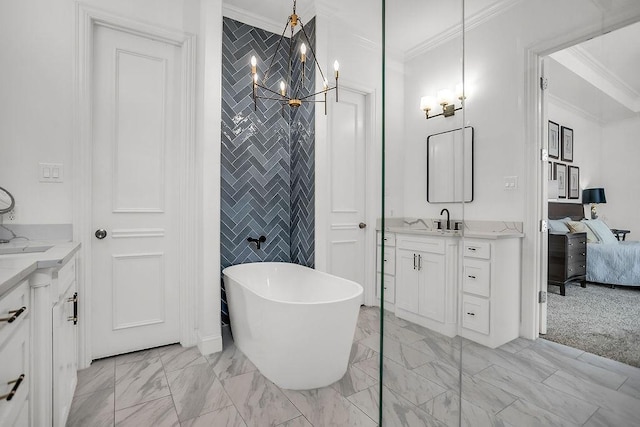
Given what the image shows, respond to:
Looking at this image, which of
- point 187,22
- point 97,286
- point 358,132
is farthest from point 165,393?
point 187,22

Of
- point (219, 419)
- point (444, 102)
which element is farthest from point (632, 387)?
point (219, 419)

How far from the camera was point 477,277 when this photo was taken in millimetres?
526

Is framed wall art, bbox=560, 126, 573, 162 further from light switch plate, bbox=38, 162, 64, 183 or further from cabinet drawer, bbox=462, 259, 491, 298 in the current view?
light switch plate, bbox=38, 162, 64, 183

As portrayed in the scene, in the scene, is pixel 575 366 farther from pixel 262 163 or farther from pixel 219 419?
pixel 262 163

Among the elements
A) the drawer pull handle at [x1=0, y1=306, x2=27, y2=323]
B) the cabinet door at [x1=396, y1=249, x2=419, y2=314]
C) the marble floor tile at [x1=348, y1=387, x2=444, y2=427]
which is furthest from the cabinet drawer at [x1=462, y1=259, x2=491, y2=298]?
the drawer pull handle at [x1=0, y1=306, x2=27, y2=323]

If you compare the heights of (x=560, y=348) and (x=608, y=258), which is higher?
(x=608, y=258)

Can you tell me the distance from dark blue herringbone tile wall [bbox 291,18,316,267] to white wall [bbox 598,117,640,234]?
2264 millimetres

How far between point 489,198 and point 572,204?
0.10m

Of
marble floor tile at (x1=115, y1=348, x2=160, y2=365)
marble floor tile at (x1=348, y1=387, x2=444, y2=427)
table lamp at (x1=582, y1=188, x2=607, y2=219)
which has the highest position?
table lamp at (x1=582, y1=188, x2=607, y2=219)

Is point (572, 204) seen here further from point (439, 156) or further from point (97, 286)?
point (97, 286)

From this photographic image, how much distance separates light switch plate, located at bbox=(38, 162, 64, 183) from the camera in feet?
6.32

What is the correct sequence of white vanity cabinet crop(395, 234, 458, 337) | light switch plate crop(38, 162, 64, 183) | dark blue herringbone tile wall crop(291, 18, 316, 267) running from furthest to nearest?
dark blue herringbone tile wall crop(291, 18, 316, 267) → light switch plate crop(38, 162, 64, 183) → white vanity cabinet crop(395, 234, 458, 337)

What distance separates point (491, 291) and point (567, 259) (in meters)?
0.11

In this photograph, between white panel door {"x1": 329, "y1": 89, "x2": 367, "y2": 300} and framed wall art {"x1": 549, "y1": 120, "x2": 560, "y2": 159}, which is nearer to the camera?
framed wall art {"x1": 549, "y1": 120, "x2": 560, "y2": 159}
